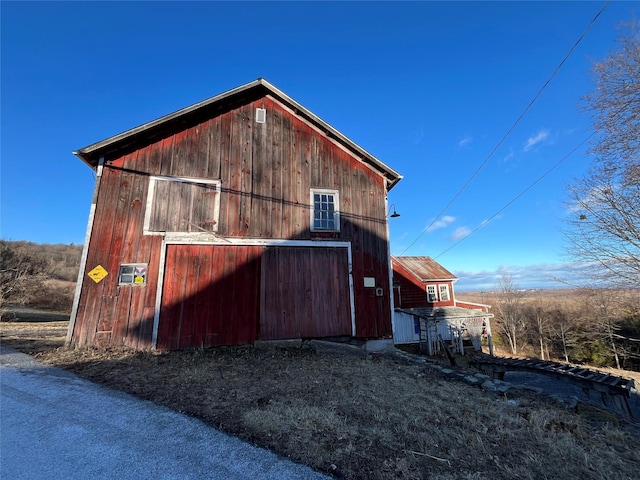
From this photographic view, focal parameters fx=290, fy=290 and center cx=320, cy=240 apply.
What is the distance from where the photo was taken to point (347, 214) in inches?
376

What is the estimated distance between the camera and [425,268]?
82.8 ft

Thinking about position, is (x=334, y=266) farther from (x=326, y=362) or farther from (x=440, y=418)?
(x=440, y=418)

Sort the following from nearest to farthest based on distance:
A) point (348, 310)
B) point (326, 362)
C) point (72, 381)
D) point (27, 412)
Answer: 1. point (27, 412)
2. point (72, 381)
3. point (326, 362)
4. point (348, 310)

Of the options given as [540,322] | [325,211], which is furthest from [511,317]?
[325,211]

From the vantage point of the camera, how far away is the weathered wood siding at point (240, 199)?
7391 millimetres

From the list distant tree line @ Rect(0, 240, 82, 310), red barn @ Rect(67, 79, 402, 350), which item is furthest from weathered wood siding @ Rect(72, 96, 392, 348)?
distant tree line @ Rect(0, 240, 82, 310)

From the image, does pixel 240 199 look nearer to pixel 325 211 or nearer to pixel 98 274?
pixel 325 211

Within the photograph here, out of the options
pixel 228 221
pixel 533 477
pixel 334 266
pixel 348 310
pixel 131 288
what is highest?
pixel 228 221

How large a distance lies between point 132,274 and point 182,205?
222cm

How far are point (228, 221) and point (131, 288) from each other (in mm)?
2992

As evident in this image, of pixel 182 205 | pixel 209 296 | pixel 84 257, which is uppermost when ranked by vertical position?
pixel 182 205

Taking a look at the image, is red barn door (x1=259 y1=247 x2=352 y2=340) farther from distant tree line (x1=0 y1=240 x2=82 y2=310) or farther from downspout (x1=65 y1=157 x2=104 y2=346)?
distant tree line (x1=0 y1=240 x2=82 y2=310)

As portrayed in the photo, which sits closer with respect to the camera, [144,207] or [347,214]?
[144,207]

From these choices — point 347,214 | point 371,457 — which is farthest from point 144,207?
point 371,457
